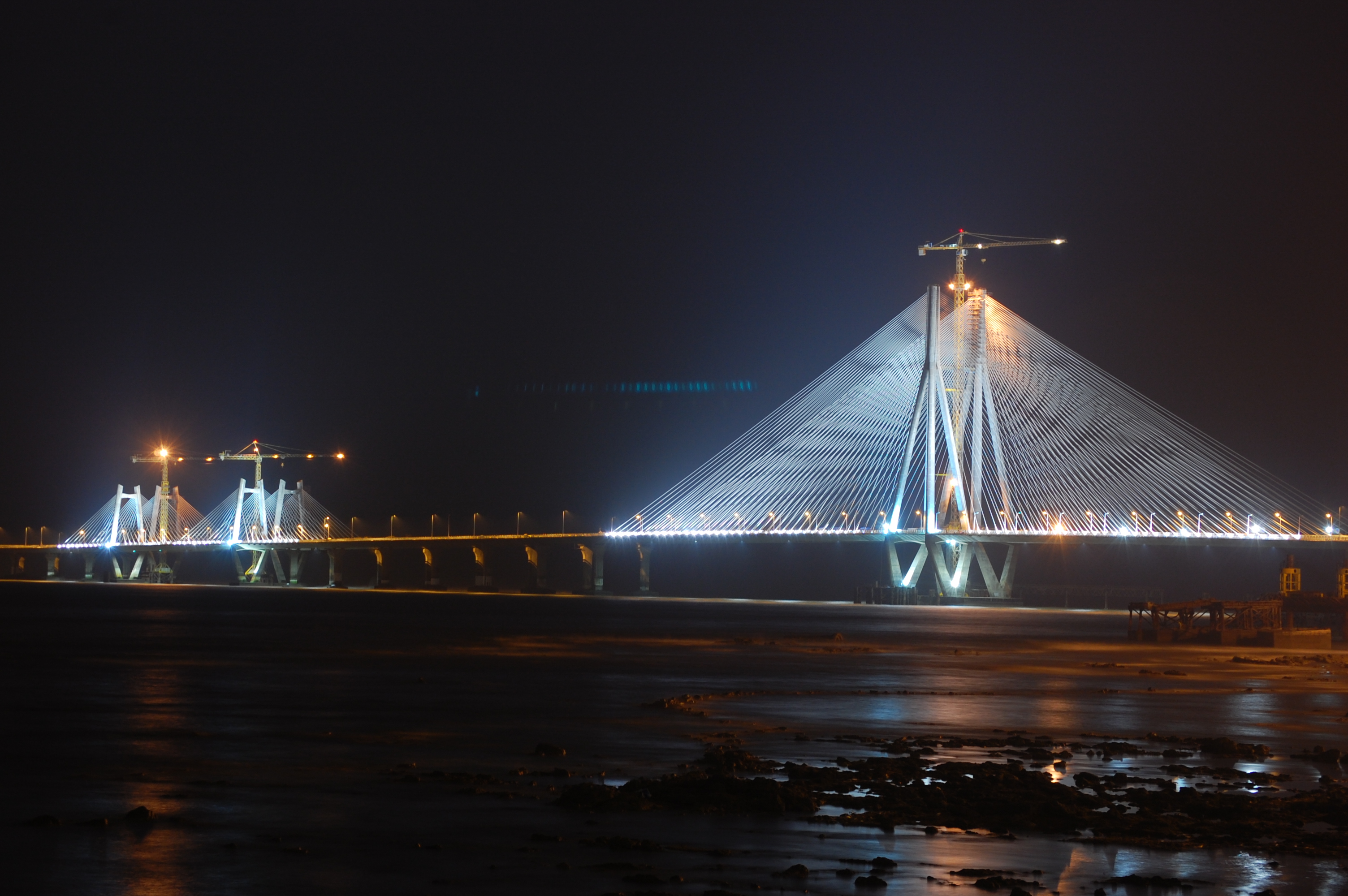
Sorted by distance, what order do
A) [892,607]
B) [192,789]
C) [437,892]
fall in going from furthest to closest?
[892,607] < [192,789] < [437,892]

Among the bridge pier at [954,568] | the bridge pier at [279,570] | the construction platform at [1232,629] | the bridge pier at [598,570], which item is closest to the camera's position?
the construction platform at [1232,629]

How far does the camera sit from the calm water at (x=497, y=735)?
9.62 m

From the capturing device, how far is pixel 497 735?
17.2 meters

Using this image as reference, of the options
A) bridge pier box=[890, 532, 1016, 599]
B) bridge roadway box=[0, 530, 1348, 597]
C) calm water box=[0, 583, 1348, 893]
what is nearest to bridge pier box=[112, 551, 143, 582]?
bridge roadway box=[0, 530, 1348, 597]

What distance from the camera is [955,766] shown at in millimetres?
13938

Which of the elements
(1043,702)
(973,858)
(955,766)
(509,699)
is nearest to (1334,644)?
(1043,702)

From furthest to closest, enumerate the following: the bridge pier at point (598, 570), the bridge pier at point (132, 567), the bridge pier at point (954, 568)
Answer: the bridge pier at point (132, 567) < the bridge pier at point (598, 570) < the bridge pier at point (954, 568)

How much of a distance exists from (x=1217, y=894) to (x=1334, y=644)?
41024 millimetres

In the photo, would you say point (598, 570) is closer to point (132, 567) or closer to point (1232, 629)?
point (132, 567)

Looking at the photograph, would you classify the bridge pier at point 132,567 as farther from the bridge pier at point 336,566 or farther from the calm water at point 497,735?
the calm water at point 497,735

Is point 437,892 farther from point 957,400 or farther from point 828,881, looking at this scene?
point 957,400

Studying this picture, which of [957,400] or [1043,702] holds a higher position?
[957,400]

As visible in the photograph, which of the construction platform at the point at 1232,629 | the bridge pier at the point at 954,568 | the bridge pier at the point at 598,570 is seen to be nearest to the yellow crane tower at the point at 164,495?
the bridge pier at the point at 598,570

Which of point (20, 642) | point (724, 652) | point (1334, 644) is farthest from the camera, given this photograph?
point (1334, 644)
